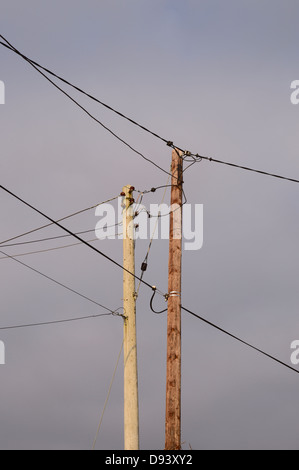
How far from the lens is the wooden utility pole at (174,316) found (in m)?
15.2

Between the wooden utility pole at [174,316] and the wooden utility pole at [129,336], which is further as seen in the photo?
the wooden utility pole at [129,336]

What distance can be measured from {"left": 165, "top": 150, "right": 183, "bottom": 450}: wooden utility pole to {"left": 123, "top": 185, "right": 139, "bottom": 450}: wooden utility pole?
6.41ft

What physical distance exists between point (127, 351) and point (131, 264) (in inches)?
82.5

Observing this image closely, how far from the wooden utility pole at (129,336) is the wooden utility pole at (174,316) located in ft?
6.41

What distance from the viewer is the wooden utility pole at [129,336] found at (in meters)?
17.1

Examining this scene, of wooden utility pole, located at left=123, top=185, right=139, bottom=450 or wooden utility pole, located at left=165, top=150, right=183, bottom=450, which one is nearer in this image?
wooden utility pole, located at left=165, top=150, right=183, bottom=450

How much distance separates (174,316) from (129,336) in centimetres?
224

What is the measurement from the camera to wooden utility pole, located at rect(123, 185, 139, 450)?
1709cm

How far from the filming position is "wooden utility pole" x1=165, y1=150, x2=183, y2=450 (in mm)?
15188

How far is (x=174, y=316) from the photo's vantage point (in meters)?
16.0
